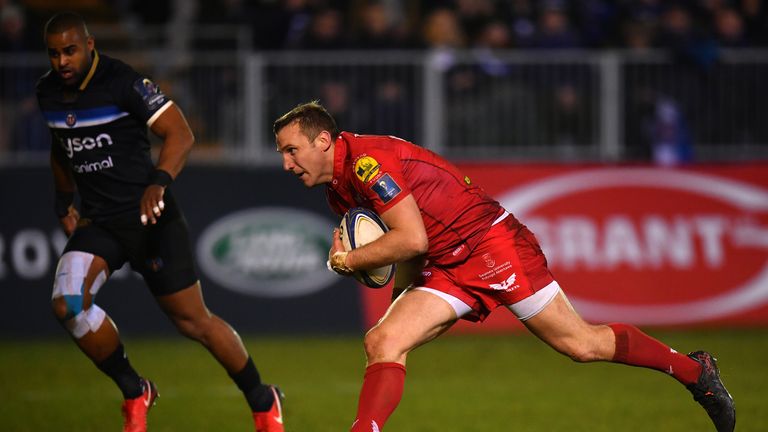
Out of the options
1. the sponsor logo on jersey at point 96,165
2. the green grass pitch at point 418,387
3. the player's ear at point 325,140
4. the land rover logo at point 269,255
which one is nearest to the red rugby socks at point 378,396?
the player's ear at point 325,140

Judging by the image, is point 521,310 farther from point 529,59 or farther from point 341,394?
point 529,59

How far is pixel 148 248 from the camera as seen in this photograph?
7406 millimetres

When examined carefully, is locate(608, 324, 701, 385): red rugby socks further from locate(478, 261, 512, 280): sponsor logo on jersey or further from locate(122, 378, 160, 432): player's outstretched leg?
→ locate(122, 378, 160, 432): player's outstretched leg

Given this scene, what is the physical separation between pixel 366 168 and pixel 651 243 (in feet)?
25.1

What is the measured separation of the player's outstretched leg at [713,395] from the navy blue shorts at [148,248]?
3.01m

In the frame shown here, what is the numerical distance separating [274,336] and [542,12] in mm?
5754

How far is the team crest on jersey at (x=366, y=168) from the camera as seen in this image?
6160 millimetres

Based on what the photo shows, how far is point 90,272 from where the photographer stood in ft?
23.4

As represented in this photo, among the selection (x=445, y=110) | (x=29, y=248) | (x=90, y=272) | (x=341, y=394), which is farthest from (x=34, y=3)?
(x=90, y=272)

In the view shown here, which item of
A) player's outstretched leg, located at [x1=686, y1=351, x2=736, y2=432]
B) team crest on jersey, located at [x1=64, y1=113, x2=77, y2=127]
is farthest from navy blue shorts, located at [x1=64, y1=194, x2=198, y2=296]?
player's outstretched leg, located at [x1=686, y1=351, x2=736, y2=432]

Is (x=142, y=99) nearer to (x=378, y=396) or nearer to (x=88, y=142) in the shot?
(x=88, y=142)

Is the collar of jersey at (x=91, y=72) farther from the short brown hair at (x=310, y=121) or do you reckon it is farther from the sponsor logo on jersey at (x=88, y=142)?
the short brown hair at (x=310, y=121)

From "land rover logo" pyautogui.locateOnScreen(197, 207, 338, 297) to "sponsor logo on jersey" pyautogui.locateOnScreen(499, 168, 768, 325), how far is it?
208 cm

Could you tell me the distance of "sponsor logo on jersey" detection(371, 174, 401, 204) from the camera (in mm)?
6121
